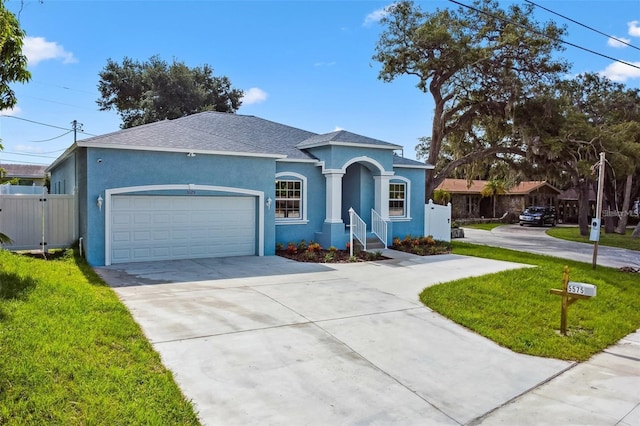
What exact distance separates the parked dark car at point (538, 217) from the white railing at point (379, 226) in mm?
21504

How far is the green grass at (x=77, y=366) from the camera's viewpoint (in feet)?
12.1

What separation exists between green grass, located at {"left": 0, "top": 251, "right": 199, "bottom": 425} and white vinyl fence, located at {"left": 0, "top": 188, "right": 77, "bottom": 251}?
6.00m

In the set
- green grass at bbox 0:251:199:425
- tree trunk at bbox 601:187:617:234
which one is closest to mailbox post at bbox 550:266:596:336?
green grass at bbox 0:251:199:425

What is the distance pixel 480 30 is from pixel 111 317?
827 inches

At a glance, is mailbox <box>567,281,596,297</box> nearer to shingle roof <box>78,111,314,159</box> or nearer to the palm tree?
shingle roof <box>78,111,314,159</box>

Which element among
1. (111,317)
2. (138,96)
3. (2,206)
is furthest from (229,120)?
(138,96)

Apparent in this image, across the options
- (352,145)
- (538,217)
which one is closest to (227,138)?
(352,145)

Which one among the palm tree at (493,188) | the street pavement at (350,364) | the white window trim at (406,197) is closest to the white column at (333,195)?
the white window trim at (406,197)

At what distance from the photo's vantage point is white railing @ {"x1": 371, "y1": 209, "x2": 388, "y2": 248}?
51.4 feet

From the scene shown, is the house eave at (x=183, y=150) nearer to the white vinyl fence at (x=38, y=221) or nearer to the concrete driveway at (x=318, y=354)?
the white vinyl fence at (x=38, y=221)

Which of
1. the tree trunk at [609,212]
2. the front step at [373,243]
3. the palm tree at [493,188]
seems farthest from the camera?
the palm tree at [493,188]

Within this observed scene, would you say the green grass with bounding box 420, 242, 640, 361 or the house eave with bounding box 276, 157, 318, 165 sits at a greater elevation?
the house eave with bounding box 276, 157, 318, 165

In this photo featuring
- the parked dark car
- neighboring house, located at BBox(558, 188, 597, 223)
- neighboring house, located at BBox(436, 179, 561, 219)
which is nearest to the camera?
the parked dark car

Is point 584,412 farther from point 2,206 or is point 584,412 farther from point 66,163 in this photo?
point 66,163
